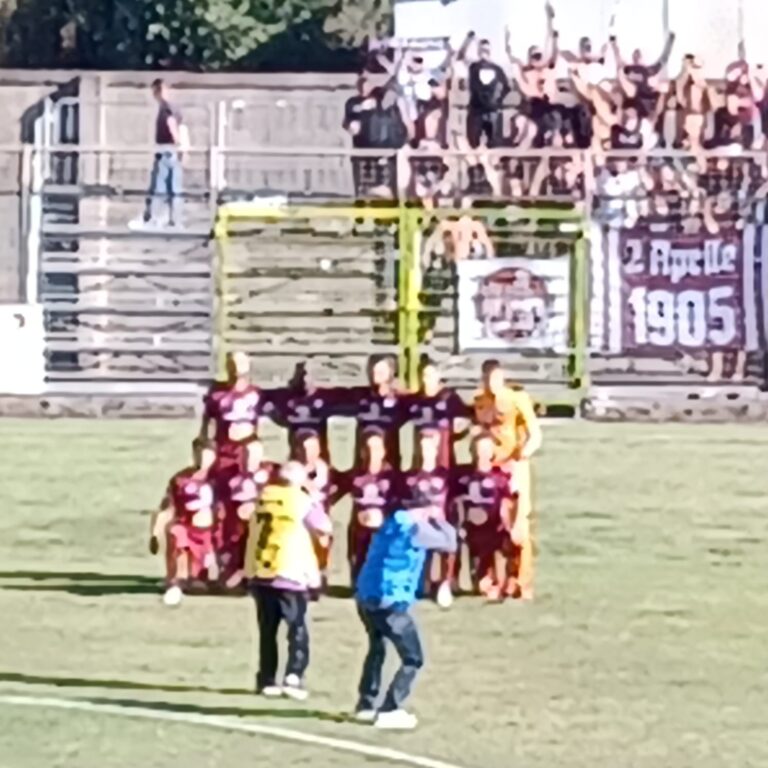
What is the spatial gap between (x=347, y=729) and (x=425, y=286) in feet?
54.8

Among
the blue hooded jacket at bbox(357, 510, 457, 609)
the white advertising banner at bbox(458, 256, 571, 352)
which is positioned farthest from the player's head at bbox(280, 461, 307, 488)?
the white advertising banner at bbox(458, 256, 571, 352)

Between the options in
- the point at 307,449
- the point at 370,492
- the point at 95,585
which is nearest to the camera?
the point at 307,449

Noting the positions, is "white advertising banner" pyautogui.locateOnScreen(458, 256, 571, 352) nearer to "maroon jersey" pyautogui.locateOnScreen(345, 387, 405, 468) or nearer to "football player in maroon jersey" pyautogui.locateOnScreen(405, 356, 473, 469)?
"football player in maroon jersey" pyautogui.locateOnScreen(405, 356, 473, 469)

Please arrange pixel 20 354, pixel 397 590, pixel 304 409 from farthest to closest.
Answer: pixel 20 354 < pixel 304 409 < pixel 397 590

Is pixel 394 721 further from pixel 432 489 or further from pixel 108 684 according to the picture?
pixel 432 489

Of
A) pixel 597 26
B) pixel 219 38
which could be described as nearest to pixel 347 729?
pixel 597 26

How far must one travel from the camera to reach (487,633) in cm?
1507

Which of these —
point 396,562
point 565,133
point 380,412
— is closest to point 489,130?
point 565,133

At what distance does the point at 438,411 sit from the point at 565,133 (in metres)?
14.7

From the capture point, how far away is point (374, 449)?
14336mm

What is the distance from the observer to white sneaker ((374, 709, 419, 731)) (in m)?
12.3

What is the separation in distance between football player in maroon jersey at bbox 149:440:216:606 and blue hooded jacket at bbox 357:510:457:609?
349 centimetres

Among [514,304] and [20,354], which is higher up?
[514,304]

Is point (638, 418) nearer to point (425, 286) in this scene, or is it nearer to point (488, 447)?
point (425, 286)
